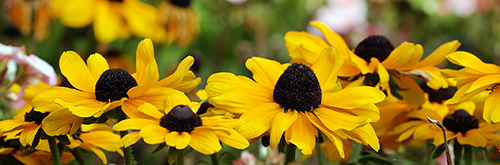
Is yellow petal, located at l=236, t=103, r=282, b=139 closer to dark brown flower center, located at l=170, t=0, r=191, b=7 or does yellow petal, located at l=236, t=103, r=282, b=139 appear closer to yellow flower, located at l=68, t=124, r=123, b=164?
yellow flower, located at l=68, t=124, r=123, b=164

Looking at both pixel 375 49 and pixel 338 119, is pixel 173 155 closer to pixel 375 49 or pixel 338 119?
pixel 338 119

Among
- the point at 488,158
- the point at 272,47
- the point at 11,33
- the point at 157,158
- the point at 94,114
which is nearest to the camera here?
the point at 94,114

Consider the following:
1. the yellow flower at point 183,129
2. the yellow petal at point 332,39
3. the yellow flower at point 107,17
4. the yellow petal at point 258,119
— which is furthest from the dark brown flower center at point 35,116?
the yellow flower at point 107,17

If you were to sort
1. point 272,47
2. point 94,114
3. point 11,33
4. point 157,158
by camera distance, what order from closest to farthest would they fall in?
point 94,114, point 157,158, point 11,33, point 272,47

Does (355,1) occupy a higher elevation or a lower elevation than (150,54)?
lower

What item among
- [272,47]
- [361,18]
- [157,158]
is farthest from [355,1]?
[157,158]

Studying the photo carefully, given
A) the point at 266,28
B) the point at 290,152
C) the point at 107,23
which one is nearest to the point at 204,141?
the point at 290,152

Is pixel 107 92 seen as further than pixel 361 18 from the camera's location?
No

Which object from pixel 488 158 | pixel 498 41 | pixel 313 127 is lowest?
A: pixel 498 41

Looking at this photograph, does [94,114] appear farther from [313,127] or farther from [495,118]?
[495,118]
